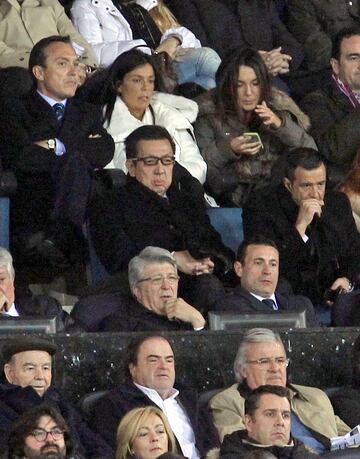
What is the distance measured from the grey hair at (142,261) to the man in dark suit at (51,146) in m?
0.71

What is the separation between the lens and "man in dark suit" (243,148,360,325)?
11.6 meters

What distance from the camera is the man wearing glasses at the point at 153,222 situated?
11.2m

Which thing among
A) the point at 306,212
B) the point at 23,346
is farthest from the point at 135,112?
the point at 23,346

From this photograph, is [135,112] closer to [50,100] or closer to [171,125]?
[171,125]

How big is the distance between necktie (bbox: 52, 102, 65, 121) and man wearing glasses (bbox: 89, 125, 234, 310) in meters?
0.43

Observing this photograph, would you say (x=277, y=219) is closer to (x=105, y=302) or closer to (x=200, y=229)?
(x=200, y=229)

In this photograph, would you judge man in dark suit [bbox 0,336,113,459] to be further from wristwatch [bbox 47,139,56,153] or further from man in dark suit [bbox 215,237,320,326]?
wristwatch [bbox 47,139,56,153]

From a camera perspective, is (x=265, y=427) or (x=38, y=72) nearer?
(x=265, y=427)

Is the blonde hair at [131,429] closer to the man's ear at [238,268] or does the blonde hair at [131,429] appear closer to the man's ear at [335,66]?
the man's ear at [238,268]

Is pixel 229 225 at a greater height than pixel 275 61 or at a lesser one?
lesser

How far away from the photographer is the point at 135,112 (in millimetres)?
12203

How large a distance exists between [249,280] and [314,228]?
837 millimetres

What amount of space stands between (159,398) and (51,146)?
6.80ft

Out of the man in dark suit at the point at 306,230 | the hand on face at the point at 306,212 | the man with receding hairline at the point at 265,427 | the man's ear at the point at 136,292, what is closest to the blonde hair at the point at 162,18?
the man in dark suit at the point at 306,230
